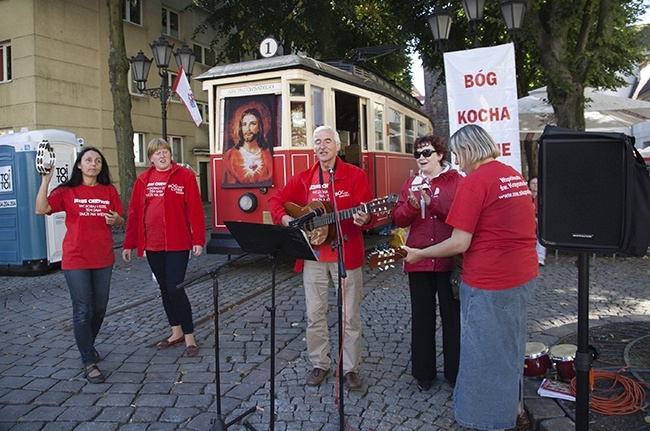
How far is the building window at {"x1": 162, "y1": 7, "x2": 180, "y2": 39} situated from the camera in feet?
73.5

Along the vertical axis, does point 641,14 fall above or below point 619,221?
above

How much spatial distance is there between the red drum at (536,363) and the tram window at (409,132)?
8.82m

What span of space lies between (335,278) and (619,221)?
6.41ft

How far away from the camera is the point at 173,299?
4.76m

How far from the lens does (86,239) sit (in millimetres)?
4387

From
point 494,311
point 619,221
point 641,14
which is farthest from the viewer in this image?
point 641,14

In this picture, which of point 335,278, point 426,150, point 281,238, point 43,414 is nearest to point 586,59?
point 426,150

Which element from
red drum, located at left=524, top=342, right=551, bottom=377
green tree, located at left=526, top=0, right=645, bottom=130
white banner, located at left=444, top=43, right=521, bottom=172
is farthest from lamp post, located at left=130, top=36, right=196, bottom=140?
red drum, located at left=524, top=342, right=551, bottom=377

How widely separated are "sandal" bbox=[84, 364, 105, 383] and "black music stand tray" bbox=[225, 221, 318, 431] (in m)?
1.56

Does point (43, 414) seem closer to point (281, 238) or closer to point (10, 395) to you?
point (10, 395)

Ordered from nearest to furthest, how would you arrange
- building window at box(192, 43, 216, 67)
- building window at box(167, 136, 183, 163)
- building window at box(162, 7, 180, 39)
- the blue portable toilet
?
the blue portable toilet < building window at box(162, 7, 180, 39) < building window at box(167, 136, 183, 163) < building window at box(192, 43, 216, 67)

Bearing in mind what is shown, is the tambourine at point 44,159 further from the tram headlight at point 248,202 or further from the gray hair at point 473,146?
the tram headlight at point 248,202

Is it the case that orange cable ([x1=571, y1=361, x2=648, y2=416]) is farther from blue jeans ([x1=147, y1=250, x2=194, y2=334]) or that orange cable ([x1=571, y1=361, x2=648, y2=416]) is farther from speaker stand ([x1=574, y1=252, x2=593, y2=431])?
blue jeans ([x1=147, y1=250, x2=194, y2=334])

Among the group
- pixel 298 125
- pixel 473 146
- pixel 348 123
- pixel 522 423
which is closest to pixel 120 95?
pixel 348 123
